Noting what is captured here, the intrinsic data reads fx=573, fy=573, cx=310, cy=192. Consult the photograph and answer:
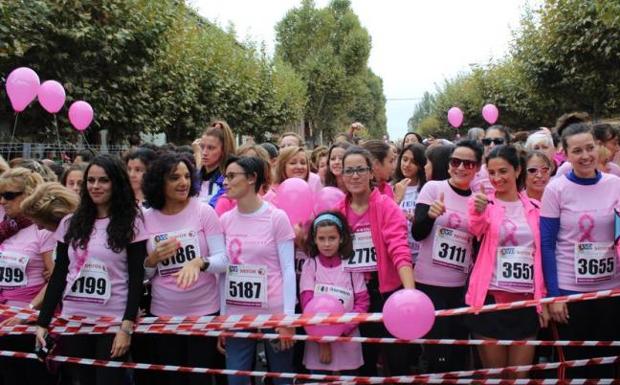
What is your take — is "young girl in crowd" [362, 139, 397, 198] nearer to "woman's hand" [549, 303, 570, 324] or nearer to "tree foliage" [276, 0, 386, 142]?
"woman's hand" [549, 303, 570, 324]

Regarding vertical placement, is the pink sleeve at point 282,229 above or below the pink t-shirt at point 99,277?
above

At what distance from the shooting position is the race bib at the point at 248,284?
12.0ft

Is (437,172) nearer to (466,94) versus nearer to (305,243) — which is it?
(305,243)

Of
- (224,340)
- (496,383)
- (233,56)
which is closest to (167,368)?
(224,340)

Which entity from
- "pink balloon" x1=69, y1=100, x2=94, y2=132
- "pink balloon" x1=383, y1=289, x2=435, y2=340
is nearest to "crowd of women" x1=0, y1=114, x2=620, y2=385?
"pink balloon" x1=383, y1=289, x2=435, y2=340

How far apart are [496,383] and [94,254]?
2.60 meters

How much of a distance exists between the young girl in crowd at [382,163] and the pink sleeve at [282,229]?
82cm

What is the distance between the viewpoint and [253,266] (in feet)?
12.0

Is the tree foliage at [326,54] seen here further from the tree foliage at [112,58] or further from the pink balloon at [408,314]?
the pink balloon at [408,314]

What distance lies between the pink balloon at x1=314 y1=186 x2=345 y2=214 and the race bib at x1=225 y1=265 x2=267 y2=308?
62cm

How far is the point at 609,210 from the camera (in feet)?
11.4

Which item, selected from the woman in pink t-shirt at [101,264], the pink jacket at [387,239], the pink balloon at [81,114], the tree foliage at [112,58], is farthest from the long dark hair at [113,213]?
the pink balloon at [81,114]

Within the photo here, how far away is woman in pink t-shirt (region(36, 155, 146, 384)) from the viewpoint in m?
3.43

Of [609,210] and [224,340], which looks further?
[224,340]
